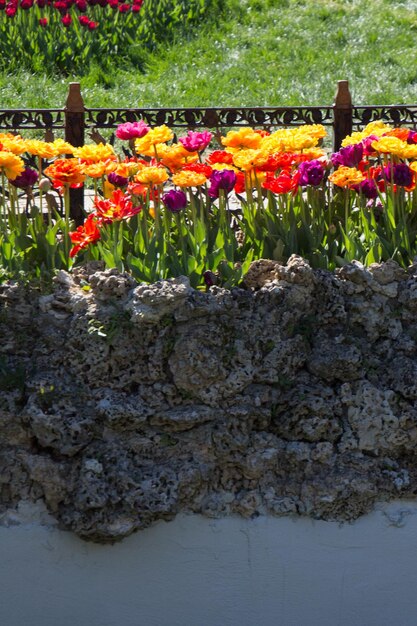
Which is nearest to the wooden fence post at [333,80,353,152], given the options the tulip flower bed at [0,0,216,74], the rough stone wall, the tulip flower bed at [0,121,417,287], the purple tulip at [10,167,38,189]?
the tulip flower bed at [0,121,417,287]

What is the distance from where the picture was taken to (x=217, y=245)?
3650 mm

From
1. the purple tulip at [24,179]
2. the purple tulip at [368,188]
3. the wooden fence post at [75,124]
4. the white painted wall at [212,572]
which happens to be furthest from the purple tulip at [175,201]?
the wooden fence post at [75,124]

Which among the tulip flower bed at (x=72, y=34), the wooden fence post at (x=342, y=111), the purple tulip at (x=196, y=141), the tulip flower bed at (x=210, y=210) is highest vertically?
the purple tulip at (x=196, y=141)

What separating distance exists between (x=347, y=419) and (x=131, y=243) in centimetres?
91

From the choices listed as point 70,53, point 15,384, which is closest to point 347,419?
point 15,384

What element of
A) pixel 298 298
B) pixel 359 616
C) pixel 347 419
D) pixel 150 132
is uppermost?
pixel 150 132

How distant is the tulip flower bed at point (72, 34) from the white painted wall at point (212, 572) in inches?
304

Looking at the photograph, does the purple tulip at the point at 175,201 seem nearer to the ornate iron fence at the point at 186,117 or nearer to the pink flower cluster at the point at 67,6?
the ornate iron fence at the point at 186,117

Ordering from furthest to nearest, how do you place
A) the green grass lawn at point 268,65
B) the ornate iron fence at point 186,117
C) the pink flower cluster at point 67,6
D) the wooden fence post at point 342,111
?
the pink flower cluster at point 67,6, the green grass lawn at point 268,65, the wooden fence post at point 342,111, the ornate iron fence at point 186,117

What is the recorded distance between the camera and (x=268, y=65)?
10.8 metres

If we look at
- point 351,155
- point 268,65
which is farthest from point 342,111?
point 268,65

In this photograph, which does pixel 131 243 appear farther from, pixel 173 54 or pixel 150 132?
pixel 173 54

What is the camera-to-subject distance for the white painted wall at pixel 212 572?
3262mm

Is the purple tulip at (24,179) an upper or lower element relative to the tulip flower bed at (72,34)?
upper
